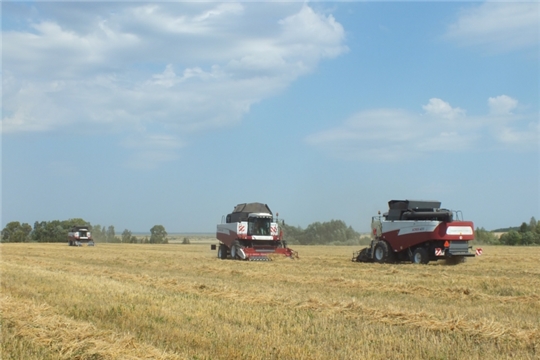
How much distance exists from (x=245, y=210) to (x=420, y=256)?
9.72 metres

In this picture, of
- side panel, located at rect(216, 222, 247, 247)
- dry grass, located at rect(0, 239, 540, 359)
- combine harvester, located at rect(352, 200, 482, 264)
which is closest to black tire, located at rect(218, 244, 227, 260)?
side panel, located at rect(216, 222, 247, 247)

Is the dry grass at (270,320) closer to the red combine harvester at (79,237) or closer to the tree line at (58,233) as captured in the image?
the red combine harvester at (79,237)

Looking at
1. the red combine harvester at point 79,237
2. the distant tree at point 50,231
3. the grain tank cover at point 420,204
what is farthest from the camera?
the distant tree at point 50,231

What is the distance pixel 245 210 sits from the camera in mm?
28734

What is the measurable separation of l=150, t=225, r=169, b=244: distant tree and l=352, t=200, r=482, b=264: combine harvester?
52.6 metres

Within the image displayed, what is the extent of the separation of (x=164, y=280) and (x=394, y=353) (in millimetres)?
9391

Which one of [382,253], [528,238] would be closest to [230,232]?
[382,253]

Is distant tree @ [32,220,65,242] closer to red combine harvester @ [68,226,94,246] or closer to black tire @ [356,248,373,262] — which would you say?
red combine harvester @ [68,226,94,246]

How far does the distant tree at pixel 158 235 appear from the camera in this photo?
7438 cm

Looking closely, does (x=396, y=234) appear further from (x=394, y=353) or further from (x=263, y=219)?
(x=394, y=353)

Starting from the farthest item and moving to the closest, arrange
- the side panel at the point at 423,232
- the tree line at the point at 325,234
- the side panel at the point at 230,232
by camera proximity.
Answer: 1. the tree line at the point at 325,234
2. the side panel at the point at 230,232
3. the side panel at the point at 423,232

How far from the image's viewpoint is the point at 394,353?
663 cm

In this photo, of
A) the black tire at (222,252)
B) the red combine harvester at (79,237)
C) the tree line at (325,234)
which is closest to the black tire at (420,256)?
the black tire at (222,252)

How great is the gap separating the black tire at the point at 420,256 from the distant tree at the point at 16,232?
64.1 metres
